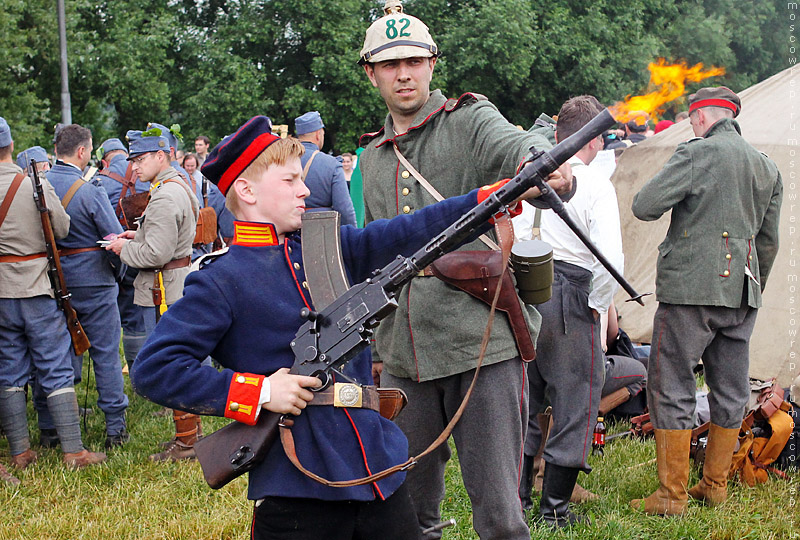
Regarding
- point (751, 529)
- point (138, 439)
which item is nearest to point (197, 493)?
point (138, 439)

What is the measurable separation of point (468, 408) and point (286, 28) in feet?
75.8

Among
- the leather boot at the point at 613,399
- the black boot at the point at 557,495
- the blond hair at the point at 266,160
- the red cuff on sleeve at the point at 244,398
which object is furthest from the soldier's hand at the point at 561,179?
the leather boot at the point at 613,399

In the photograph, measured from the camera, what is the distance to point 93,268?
6148 mm

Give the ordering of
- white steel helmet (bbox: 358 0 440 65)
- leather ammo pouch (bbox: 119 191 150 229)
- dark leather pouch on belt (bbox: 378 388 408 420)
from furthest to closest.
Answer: leather ammo pouch (bbox: 119 191 150 229)
white steel helmet (bbox: 358 0 440 65)
dark leather pouch on belt (bbox: 378 388 408 420)

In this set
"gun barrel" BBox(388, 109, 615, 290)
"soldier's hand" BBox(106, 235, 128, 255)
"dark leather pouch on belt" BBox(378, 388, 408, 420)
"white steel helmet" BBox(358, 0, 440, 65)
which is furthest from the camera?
"soldier's hand" BBox(106, 235, 128, 255)

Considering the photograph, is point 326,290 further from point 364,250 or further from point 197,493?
point 197,493

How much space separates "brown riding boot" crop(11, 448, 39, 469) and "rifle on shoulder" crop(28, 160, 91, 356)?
0.81 metres

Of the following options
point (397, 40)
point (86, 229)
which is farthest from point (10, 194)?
point (397, 40)

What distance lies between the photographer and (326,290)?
2371mm

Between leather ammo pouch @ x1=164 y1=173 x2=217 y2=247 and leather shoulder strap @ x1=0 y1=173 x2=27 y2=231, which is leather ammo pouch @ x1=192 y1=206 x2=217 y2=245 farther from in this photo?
leather shoulder strap @ x1=0 y1=173 x2=27 y2=231

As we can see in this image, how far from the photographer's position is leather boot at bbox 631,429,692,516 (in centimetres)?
466

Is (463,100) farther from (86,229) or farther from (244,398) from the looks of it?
(86,229)

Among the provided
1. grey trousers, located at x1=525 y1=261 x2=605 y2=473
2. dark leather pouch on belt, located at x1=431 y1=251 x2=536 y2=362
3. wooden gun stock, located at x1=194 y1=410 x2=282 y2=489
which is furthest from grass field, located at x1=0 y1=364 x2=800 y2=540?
wooden gun stock, located at x1=194 y1=410 x2=282 y2=489

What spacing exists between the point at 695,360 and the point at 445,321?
2.26 m
